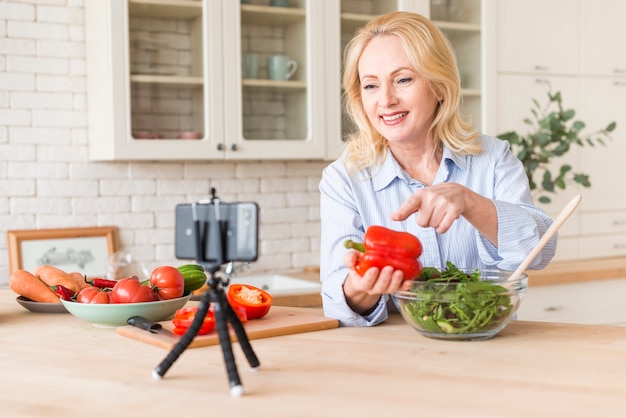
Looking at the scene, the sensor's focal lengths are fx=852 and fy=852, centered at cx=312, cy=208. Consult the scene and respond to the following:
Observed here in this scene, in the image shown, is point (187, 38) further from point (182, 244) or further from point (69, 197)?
point (182, 244)

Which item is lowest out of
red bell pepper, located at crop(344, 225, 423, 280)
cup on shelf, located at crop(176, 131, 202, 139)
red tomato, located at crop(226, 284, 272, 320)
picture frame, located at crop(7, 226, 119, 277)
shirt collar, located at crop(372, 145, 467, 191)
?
picture frame, located at crop(7, 226, 119, 277)

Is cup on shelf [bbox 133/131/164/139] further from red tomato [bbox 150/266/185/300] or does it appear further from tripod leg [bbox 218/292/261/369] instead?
tripod leg [bbox 218/292/261/369]

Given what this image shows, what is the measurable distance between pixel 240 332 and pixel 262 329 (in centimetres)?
39

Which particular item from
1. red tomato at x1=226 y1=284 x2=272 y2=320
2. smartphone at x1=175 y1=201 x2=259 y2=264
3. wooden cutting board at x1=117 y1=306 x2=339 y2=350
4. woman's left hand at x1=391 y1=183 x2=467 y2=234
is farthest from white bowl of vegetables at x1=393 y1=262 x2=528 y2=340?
smartphone at x1=175 y1=201 x2=259 y2=264

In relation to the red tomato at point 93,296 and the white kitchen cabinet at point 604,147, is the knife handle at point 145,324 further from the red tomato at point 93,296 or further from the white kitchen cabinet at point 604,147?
the white kitchen cabinet at point 604,147

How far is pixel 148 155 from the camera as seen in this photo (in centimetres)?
344

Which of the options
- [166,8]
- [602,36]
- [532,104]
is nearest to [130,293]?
[166,8]

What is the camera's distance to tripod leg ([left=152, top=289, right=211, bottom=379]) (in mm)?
1385

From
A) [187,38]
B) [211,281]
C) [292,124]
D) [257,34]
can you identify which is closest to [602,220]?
[292,124]

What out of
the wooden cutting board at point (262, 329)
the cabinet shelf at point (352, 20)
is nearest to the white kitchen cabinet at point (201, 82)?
the cabinet shelf at point (352, 20)

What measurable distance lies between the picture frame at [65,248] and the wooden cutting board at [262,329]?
1815 mm

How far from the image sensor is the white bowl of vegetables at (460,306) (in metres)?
1.64

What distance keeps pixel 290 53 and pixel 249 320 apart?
6.79 feet

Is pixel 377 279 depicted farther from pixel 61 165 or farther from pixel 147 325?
pixel 61 165
